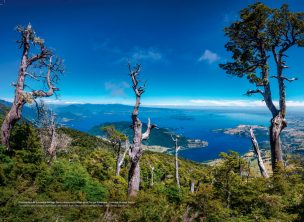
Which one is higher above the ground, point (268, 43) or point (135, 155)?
point (268, 43)

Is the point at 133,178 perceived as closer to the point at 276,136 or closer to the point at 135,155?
the point at 135,155

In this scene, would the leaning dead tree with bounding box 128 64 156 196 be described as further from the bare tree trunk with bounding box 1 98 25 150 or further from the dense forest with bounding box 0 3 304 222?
the bare tree trunk with bounding box 1 98 25 150

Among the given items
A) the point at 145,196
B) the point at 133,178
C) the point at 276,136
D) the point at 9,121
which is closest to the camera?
the point at 145,196

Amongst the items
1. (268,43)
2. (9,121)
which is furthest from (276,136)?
(9,121)

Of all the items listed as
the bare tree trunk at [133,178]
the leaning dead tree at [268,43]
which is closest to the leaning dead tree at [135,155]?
the bare tree trunk at [133,178]

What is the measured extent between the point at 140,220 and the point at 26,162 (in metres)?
7.72

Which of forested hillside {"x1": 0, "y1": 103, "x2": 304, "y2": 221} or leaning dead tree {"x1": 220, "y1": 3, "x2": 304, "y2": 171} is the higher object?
leaning dead tree {"x1": 220, "y1": 3, "x2": 304, "y2": 171}

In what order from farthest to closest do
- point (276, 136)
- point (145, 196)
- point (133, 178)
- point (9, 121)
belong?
point (9, 121) < point (133, 178) < point (276, 136) < point (145, 196)

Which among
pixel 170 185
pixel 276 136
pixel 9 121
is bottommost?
pixel 170 185

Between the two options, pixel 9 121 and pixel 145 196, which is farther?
pixel 9 121

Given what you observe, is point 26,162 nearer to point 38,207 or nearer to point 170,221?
point 38,207

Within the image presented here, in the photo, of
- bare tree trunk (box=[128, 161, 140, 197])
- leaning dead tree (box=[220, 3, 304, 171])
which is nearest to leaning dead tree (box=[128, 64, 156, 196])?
bare tree trunk (box=[128, 161, 140, 197])

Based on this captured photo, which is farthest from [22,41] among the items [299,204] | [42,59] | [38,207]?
[299,204]

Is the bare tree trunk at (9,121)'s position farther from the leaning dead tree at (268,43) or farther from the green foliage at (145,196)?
the leaning dead tree at (268,43)
